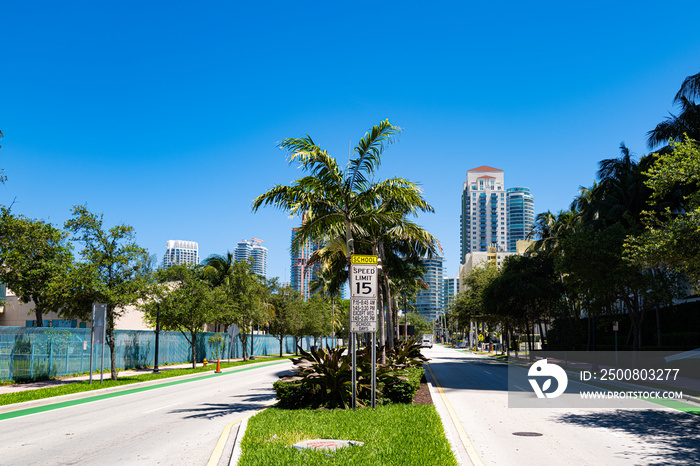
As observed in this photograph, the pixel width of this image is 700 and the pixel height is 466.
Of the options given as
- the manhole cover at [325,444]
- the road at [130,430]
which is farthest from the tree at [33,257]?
the manhole cover at [325,444]

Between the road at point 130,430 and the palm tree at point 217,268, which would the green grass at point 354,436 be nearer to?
the road at point 130,430

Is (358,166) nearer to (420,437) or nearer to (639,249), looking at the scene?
(420,437)

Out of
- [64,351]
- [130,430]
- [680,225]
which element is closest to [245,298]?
[64,351]

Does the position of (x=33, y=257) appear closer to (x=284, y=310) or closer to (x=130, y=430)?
(x=284, y=310)

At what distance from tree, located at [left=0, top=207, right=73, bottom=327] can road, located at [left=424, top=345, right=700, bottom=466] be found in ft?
96.4

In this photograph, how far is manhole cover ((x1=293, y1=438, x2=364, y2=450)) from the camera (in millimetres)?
8602

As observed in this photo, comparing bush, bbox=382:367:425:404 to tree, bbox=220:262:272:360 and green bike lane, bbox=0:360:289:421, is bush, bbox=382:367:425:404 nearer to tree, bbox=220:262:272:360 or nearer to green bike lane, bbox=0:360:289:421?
green bike lane, bbox=0:360:289:421

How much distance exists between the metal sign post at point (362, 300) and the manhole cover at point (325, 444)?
3772 mm

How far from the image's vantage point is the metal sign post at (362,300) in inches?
505

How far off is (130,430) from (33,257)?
33.1 meters

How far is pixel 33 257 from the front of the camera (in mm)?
40281

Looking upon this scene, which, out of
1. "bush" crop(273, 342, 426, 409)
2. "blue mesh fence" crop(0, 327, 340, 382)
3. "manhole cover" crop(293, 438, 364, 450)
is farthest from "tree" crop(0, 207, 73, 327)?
"manhole cover" crop(293, 438, 364, 450)

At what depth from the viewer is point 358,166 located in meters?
15.7

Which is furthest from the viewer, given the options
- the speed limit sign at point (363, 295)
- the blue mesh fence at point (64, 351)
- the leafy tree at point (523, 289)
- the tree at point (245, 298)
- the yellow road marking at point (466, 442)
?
the tree at point (245, 298)
